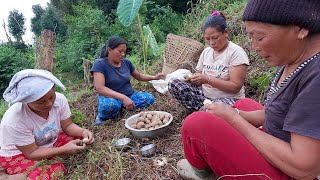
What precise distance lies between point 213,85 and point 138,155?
2.77 feet

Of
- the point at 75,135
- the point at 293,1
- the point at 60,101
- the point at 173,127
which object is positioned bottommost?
the point at 173,127

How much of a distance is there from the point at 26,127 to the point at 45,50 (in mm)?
2624

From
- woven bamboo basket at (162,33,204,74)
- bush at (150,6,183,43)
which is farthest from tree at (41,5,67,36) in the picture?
woven bamboo basket at (162,33,204,74)

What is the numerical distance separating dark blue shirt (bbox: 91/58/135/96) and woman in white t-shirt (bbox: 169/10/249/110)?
74cm

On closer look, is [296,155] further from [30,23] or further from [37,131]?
[30,23]

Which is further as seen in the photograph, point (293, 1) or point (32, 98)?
point (32, 98)

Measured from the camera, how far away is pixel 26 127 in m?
1.89

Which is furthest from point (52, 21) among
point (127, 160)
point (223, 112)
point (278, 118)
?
point (278, 118)

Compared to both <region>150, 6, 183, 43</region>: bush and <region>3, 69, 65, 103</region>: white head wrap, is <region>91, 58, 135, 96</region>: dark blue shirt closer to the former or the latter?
<region>3, 69, 65, 103</region>: white head wrap

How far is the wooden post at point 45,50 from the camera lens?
420cm

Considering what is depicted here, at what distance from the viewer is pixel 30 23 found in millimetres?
14102

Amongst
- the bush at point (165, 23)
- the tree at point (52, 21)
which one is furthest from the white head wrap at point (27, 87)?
the tree at point (52, 21)

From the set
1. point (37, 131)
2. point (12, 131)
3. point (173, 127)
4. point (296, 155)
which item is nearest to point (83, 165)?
point (37, 131)

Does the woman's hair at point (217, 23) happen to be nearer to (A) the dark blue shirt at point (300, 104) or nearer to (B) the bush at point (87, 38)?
(A) the dark blue shirt at point (300, 104)
